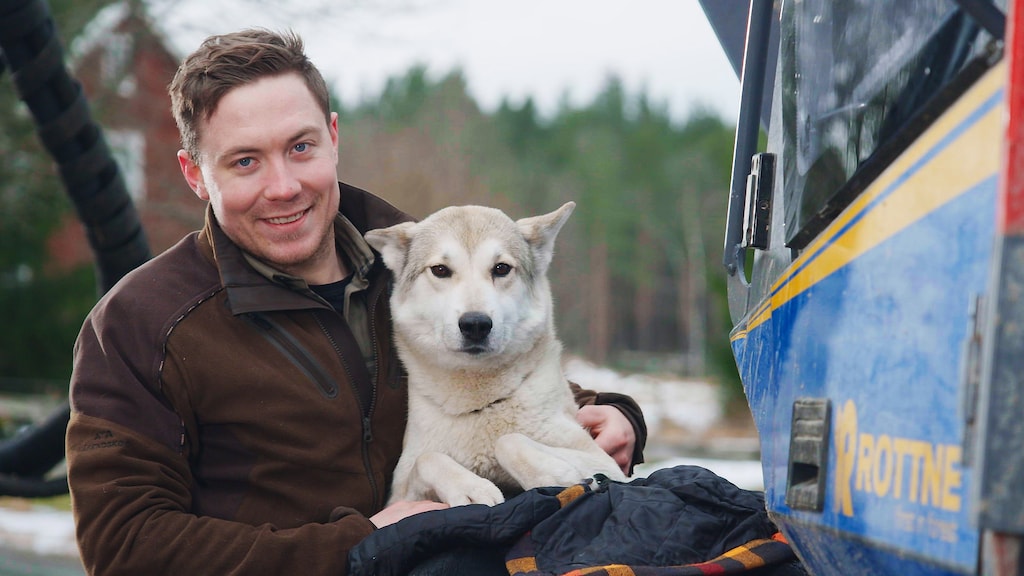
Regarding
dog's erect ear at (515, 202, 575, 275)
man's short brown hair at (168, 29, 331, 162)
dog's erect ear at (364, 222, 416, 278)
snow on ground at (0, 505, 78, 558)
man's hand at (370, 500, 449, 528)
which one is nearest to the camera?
man's hand at (370, 500, 449, 528)

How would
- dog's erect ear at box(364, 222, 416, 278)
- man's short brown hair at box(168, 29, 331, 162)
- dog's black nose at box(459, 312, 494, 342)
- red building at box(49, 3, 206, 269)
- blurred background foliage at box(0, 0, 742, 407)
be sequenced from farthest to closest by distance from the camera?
blurred background foliage at box(0, 0, 742, 407) < red building at box(49, 3, 206, 269) < dog's erect ear at box(364, 222, 416, 278) < dog's black nose at box(459, 312, 494, 342) < man's short brown hair at box(168, 29, 331, 162)

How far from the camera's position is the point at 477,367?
3869 mm

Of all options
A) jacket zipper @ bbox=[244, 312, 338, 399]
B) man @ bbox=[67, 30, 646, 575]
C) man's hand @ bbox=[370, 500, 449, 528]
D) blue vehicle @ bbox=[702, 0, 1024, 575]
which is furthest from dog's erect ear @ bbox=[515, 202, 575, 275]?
blue vehicle @ bbox=[702, 0, 1024, 575]

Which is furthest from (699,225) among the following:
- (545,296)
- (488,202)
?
(545,296)

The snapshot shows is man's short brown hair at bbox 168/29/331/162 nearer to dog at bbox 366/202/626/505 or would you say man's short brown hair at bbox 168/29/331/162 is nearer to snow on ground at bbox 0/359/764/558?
dog at bbox 366/202/626/505

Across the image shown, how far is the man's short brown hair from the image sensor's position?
3205 millimetres

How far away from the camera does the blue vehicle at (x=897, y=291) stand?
3.70ft

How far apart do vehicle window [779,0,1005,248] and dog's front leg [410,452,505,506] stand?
1.51 m

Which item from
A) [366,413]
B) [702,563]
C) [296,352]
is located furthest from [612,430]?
[702,563]

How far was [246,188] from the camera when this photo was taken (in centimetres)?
324

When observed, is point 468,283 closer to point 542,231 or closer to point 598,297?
point 542,231

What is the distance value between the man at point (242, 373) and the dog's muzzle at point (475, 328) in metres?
0.31

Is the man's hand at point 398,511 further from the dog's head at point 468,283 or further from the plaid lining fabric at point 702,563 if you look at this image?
the dog's head at point 468,283

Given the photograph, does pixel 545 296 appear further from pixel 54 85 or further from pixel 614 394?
pixel 54 85
